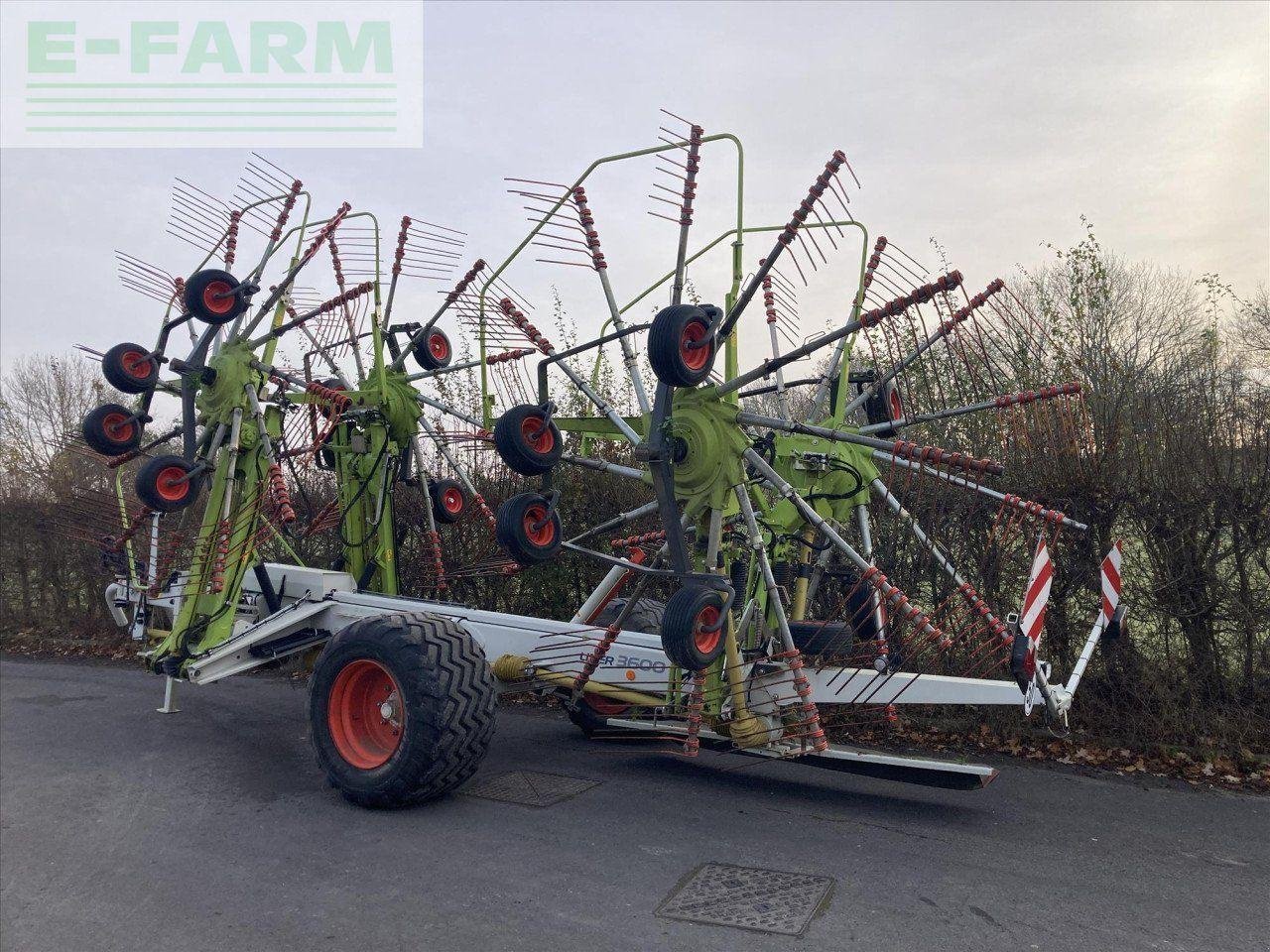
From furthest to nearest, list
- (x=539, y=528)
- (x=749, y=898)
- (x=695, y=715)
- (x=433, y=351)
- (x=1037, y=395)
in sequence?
(x=433, y=351)
(x=539, y=528)
(x=695, y=715)
(x=1037, y=395)
(x=749, y=898)

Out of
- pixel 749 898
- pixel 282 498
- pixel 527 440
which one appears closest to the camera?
pixel 749 898

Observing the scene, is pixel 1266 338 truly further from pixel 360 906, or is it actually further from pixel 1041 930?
pixel 360 906

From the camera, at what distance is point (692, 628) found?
4.46 m

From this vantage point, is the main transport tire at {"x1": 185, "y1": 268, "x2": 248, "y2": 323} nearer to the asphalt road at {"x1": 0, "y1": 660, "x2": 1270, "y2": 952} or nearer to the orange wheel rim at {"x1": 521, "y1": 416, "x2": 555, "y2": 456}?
the orange wheel rim at {"x1": 521, "y1": 416, "x2": 555, "y2": 456}

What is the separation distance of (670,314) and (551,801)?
9.36 ft

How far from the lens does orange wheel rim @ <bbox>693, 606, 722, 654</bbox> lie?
453 cm

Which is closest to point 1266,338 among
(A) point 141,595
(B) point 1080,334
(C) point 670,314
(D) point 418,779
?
(B) point 1080,334

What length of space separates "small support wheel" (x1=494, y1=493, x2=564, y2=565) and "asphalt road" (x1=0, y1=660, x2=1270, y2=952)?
1436 mm

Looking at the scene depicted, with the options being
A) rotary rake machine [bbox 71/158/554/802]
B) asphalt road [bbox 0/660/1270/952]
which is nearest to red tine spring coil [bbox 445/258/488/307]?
rotary rake machine [bbox 71/158/554/802]

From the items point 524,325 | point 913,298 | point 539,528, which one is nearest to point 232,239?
point 524,325

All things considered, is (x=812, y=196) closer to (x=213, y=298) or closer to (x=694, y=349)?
(x=694, y=349)

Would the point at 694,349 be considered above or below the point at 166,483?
above

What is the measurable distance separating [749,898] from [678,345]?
2461 millimetres

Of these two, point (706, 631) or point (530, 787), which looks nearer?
point (706, 631)
